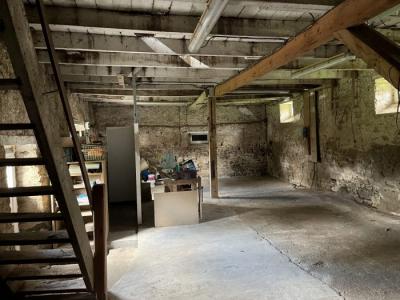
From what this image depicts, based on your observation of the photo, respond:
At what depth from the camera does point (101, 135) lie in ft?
31.9

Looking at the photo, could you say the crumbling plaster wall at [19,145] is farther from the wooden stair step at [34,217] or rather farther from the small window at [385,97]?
the small window at [385,97]

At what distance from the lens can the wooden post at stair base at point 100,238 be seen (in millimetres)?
2225

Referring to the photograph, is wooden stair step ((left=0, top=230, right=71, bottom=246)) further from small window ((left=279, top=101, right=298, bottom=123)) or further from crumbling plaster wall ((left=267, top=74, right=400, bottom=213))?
small window ((left=279, top=101, right=298, bottom=123))

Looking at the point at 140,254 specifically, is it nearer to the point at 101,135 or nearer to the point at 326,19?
the point at 326,19

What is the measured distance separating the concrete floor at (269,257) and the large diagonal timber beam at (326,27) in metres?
2.22

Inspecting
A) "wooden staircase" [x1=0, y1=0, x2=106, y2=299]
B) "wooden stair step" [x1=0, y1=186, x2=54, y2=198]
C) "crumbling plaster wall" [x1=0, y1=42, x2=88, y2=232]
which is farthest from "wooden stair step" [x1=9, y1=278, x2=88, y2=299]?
"wooden stair step" [x1=0, y1=186, x2=54, y2=198]

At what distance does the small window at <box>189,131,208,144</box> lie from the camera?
411 inches

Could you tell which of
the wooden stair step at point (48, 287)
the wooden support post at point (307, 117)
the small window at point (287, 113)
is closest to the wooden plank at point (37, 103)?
the wooden stair step at point (48, 287)

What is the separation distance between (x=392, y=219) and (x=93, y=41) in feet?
16.5

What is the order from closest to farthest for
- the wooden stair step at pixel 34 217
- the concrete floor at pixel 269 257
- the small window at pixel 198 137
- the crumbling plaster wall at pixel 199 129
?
the wooden stair step at pixel 34 217
the concrete floor at pixel 269 257
the crumbling plaster wall at pixel 199 129
the small window at pixel 198 137

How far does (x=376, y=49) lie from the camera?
6.77 feet

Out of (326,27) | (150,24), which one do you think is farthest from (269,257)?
(150,24)

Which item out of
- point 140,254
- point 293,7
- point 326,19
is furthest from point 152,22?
point 140,254

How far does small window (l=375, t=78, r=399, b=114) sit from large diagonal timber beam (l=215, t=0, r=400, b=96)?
2496mm
